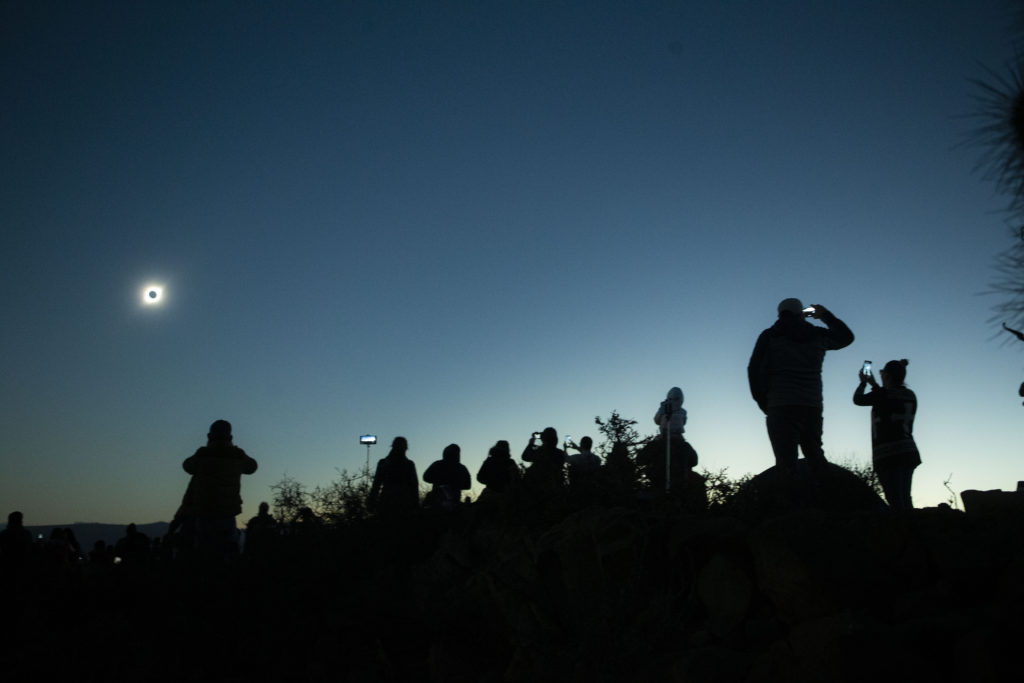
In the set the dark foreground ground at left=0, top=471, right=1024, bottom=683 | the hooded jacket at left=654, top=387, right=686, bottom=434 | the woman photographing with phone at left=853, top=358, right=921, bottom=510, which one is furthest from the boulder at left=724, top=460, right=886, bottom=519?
the hooded jacket at left=654, top=387, right=686, bottom=434

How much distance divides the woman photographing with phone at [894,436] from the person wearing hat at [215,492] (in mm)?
6222

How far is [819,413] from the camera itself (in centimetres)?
592

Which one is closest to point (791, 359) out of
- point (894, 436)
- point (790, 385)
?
point (790, 385)

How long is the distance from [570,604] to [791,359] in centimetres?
289

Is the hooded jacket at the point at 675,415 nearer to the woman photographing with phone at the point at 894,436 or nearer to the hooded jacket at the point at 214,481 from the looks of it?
the woman photographing with phone at the point at 894,436

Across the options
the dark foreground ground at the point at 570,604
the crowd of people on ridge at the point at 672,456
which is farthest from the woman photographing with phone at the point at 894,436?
the dark foreground ground at the point at 570,604

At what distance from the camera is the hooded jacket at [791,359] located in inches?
232

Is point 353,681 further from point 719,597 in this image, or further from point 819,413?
point 819,413

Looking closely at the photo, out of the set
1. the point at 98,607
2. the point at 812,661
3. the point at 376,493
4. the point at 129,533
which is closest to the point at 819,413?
the point at 812,661

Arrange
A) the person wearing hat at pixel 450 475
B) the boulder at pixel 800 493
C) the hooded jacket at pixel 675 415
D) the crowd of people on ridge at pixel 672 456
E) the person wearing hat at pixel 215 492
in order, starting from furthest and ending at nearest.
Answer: the person wearing hat at pixel 450 475 → the hooded jacket at pixel 675 415 → the person wearing hat at pixel 215 492 → the crowd of people on ridge at pixel 672 456 → the boulder at pixel 800 493

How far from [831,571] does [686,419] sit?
5.05 m

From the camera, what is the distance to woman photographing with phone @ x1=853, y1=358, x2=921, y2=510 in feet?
19.2

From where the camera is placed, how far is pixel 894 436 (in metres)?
5.92

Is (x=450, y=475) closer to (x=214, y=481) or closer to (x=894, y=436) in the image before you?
(x=214, y=481)
